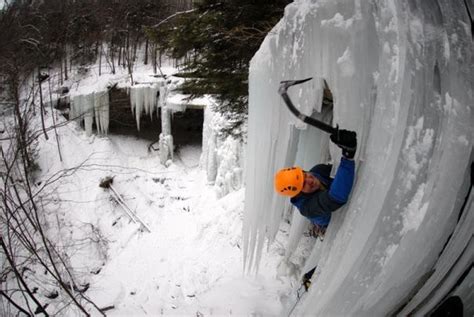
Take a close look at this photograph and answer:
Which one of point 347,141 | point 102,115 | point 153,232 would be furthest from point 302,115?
point 102,115

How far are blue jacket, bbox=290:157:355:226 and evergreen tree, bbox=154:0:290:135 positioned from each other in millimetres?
2415

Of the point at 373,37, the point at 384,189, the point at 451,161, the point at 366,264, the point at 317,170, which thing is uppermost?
the point at 373,37

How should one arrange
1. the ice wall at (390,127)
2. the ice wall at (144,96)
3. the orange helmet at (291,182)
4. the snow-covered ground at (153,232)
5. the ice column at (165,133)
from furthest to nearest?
the ice wall at (144,96)
the ice column at (165,133)
the snow-covered ground at (153,232)
the orange helmet at (291,182)
the ice wall at (390,127)

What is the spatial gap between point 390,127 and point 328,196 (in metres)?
0.51

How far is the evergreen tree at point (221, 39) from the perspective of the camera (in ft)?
13.1

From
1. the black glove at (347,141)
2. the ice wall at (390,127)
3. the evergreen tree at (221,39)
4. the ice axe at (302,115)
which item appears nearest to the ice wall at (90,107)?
the evergreen tree at (221,39)

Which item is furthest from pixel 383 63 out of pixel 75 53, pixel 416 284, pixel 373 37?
pixel 75 53

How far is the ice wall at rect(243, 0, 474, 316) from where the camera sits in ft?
4.75

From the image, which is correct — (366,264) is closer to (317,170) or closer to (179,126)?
(317,170)

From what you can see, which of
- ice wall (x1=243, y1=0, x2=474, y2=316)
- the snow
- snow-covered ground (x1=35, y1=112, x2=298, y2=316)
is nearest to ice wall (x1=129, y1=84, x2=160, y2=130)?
snow-covered ground (x1=35, y1=112, x2=298, y2=316)

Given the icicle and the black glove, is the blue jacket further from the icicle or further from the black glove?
the icicle

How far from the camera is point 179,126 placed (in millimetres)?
15453

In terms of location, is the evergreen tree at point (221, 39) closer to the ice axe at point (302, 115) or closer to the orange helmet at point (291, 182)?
the ice axe at point (302, 115)

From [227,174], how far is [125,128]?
8648mm
